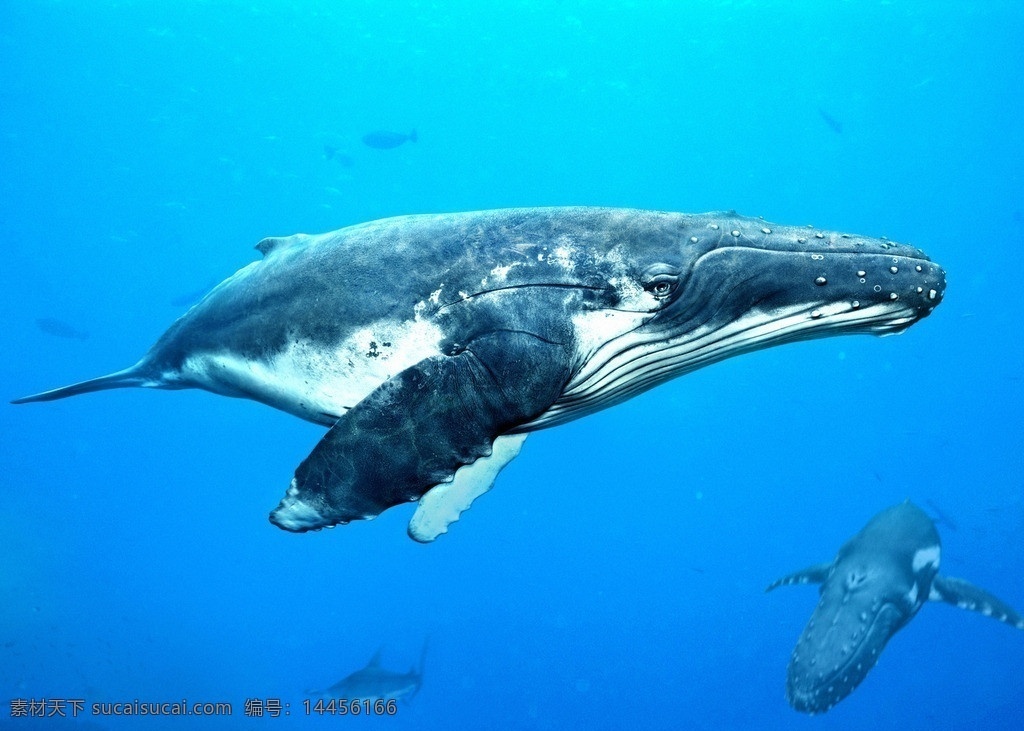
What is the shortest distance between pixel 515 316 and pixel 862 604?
34.7 ft

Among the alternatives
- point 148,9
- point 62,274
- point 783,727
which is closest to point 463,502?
point 148,9

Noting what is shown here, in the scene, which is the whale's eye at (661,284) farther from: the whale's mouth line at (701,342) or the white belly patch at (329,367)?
the white belly patch at (329,367)

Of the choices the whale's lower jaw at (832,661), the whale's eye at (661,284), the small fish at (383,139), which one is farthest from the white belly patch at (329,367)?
the small fish at (383,139)

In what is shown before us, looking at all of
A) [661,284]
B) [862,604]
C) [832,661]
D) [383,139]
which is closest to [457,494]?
[661,284]

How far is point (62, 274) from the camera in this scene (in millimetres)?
55000

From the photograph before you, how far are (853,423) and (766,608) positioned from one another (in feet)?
60.8

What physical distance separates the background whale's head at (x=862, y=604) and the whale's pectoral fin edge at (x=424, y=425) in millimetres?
9927

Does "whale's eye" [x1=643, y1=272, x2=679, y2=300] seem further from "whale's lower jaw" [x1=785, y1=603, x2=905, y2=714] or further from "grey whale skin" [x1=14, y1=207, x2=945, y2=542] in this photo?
"whale's lower jaw" [x1=785, y1=603, x2=905, y2=714]

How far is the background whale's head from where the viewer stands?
11.1 metres

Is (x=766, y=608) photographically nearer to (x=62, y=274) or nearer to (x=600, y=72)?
(x=600, y=72)

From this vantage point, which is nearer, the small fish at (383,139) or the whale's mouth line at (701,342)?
the whale's mouth line at (701,342)

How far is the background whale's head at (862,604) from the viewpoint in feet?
36.5

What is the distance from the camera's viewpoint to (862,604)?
459 inches

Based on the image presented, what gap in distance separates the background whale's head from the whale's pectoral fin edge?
9.93 m
